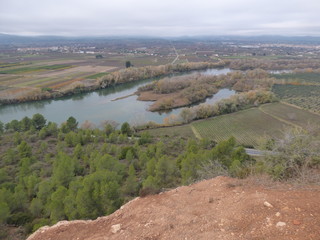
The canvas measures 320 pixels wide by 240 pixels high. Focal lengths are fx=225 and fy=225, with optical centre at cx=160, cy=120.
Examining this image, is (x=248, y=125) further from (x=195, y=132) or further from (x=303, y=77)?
(x=303, y=77)

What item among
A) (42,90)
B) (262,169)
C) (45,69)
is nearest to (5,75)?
(45,69)

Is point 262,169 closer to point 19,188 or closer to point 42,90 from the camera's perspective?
point 19,188

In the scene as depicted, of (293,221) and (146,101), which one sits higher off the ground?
(293,221)

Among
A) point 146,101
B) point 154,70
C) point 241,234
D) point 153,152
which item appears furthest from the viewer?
point 154,70

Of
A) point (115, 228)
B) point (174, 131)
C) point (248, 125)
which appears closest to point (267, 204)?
point (115, 228)

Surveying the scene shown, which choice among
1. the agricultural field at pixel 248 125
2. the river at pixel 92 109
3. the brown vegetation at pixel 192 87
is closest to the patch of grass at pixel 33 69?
the river at pixel 92 109
